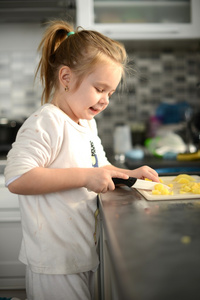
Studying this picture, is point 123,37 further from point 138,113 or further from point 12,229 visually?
point 12,229

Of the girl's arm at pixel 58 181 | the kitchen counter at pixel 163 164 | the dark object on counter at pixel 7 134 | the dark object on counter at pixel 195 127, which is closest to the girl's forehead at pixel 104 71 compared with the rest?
the girl's arm at pixel 58 181

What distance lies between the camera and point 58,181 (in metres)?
0.82

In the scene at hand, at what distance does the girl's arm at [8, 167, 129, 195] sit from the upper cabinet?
141 cm

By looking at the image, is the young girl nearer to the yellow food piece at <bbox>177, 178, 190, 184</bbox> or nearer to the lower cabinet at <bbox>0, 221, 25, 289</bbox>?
the yellow food piece at <bbox>177, 178, 190, 184</bbox>

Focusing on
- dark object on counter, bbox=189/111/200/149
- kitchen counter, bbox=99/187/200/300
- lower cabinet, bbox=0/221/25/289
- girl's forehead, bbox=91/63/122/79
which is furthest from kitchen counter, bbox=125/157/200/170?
kitchen counter, bbox=99/187/200/300

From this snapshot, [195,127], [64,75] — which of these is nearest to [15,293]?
[64,75]

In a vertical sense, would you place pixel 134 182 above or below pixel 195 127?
above

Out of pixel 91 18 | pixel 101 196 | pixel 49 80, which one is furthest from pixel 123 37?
pixel 101 196

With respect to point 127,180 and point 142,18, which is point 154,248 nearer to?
point 127,180

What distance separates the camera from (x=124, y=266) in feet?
1.36

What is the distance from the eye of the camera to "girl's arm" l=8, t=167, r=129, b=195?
2.61ft

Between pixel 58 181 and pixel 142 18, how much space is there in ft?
5.38

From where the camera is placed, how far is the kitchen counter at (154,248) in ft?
1.18

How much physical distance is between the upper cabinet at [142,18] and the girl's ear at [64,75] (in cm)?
114
